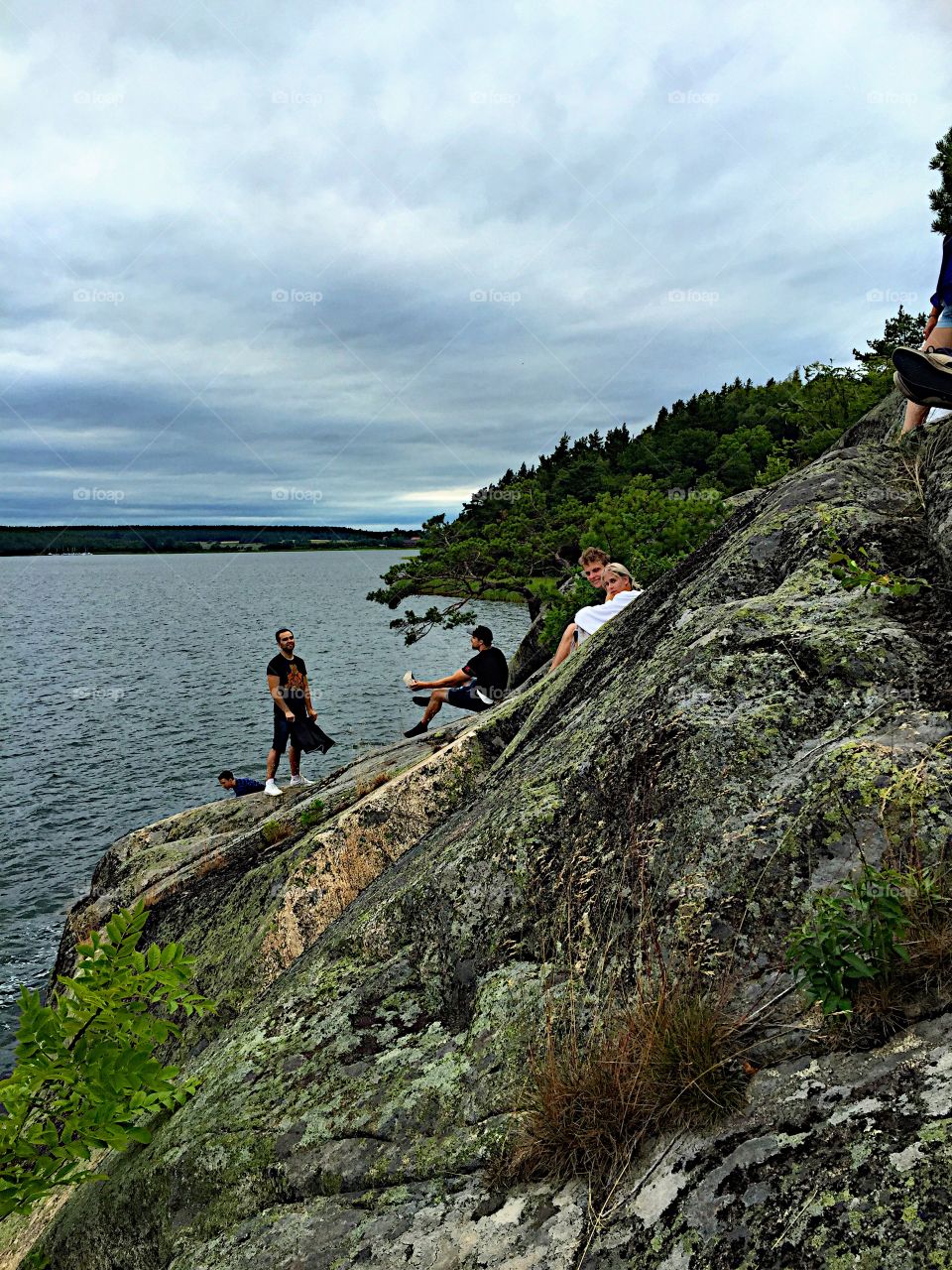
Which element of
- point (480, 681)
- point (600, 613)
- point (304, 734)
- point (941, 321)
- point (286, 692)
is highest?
point (941, 321)

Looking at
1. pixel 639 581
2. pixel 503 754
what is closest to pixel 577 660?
Result: pixel 503 754

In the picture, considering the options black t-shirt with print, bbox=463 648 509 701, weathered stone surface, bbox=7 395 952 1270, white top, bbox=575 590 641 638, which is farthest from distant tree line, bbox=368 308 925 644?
weathered stone surface, bbox=7 395 952 1270

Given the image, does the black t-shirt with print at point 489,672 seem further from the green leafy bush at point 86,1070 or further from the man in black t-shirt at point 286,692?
the green leafy bush at point 86,1070

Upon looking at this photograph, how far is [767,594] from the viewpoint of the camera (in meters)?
4.96

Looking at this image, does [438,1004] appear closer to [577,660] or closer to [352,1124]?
[352,1124]

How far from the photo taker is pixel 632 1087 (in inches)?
103

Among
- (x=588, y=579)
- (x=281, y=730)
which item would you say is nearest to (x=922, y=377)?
(x=588, y=579)

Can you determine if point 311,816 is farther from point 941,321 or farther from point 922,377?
point 941,321

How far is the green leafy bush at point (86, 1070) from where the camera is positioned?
2887mm

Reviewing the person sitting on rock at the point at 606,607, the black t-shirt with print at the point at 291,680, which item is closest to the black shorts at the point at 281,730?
the black t-shirt with print at the point at 291,680

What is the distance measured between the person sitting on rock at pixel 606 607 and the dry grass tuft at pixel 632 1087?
523 cm

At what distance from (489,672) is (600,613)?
5222 mm

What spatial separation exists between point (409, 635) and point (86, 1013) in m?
31.1

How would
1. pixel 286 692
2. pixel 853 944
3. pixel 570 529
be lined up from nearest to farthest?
pixel 853 944 < pixel 286 692 < pixel 570 529
